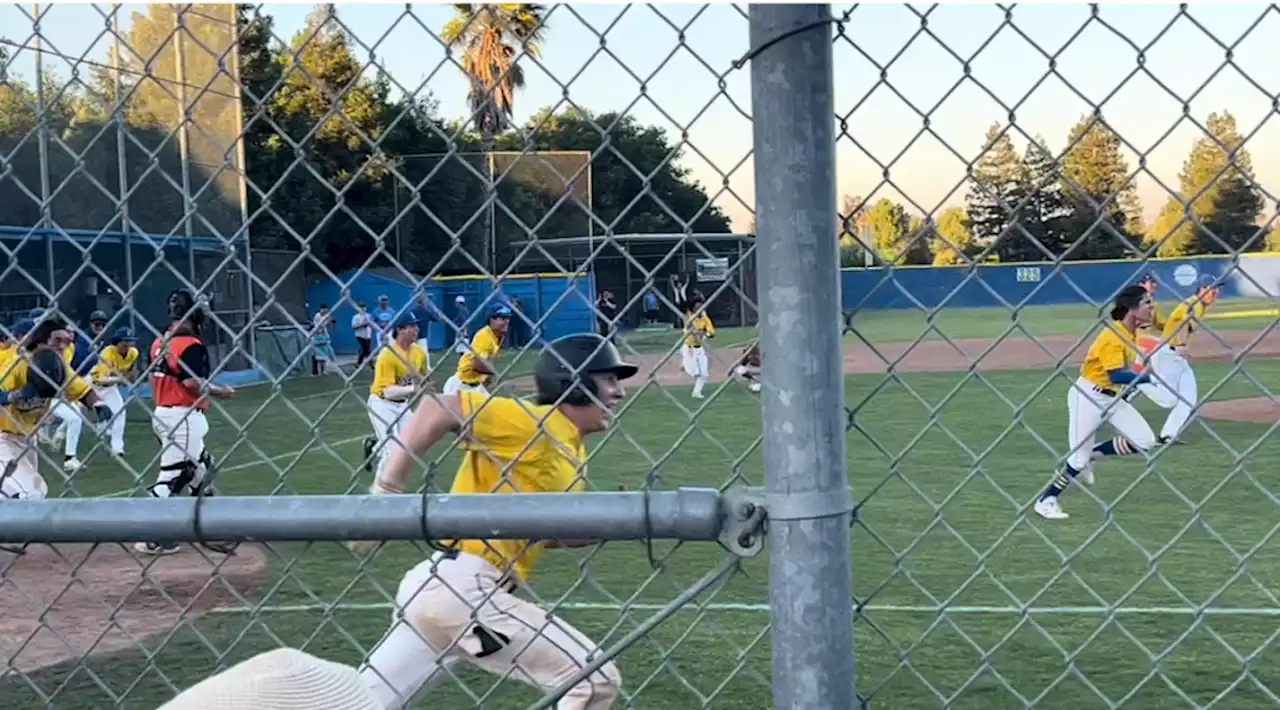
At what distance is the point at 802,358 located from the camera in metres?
1.78

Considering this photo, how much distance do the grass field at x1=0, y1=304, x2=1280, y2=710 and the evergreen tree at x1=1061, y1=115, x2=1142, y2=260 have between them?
1.22ft

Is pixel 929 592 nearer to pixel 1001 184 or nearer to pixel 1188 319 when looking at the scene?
pixel 1188 319

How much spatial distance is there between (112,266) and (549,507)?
73.4ft

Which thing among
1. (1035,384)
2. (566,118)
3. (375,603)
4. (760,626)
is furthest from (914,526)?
(1035,384)

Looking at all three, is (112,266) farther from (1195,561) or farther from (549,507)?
(549,507)

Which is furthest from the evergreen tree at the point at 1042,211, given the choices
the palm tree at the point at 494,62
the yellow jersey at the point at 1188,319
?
the palm tree at the point at 494,62

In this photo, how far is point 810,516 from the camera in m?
1.82

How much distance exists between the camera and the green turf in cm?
298

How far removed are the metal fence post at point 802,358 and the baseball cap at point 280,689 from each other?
0.67 meters

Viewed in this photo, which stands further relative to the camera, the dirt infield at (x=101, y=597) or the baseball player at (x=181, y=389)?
the baseball player at (x=181, y=389)

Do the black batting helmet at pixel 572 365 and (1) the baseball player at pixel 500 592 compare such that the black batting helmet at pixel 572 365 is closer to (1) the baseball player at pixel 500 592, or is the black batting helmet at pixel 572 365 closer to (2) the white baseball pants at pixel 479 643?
(1) the baseball player at pixel 500 592

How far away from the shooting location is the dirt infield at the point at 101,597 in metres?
6.42

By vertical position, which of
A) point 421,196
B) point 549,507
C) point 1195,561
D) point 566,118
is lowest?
point 1195,561

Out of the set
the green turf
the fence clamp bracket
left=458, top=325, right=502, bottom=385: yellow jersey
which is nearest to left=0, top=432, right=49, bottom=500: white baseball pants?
the green turf
